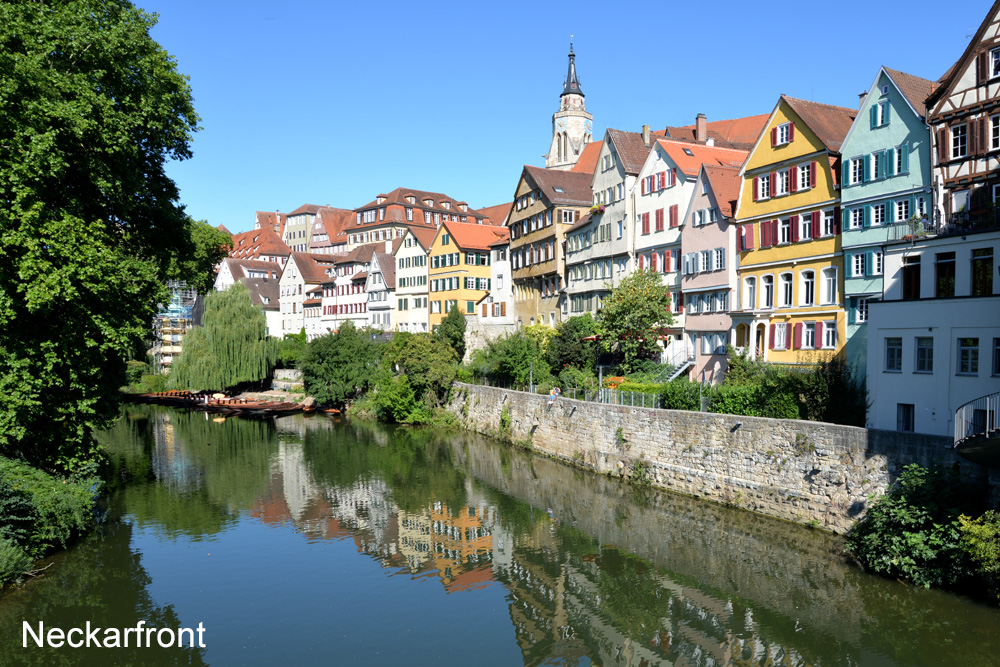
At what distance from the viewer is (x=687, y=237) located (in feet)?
120

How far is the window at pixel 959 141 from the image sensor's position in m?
23.8

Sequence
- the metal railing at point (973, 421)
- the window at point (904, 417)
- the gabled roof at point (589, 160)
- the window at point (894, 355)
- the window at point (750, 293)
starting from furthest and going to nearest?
the gabled roof at point (589, 160) → the window at point (750, 293) → the window at point (894, 355) → the window at point (904, 417) → the metal railing at point (973, 421)

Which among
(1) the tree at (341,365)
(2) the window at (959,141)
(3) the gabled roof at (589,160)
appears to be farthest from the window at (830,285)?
(3) the gabled roof at (589,160)

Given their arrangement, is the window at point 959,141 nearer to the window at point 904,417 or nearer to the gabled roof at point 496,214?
the window at point 904,417

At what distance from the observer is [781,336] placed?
3080 cm

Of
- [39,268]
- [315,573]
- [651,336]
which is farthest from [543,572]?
[651,336]

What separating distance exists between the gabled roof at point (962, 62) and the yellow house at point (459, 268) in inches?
1491

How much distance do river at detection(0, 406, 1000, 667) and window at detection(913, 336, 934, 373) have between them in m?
5.37

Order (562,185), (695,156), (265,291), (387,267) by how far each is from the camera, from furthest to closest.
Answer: (265,291) < (387,267) < (562,185) < (695,156)

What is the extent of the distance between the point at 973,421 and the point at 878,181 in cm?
1216

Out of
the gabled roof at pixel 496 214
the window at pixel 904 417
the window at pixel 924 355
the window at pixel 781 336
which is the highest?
the gabled roof at pixel 496 214

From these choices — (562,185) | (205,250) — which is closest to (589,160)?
(562,185)

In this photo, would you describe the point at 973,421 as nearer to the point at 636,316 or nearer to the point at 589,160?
the point at 636,316

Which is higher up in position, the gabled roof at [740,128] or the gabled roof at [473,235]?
the gabled roof at [740,128]
